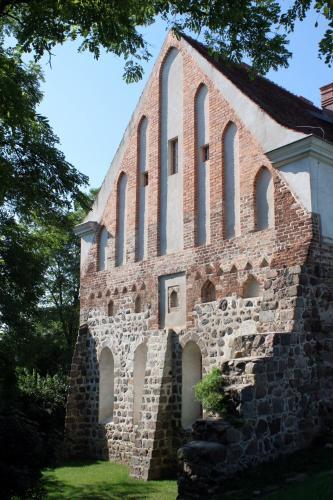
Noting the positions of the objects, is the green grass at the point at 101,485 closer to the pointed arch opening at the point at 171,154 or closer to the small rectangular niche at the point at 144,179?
the pointed arch opening at the point at 171,154

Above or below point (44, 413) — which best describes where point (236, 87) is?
above

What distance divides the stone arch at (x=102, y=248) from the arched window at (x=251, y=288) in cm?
612

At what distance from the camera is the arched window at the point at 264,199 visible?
12664mm

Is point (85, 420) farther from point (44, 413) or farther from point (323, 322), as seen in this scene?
point (323, 322)

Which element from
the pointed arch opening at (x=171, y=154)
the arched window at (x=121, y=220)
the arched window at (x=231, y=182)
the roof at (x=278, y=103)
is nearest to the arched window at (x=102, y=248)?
the arched window at (x=121, y=220)

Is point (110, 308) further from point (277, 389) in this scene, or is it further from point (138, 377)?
point (277, 389)

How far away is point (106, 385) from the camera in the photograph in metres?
17.0

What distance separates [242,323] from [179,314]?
2.39 m

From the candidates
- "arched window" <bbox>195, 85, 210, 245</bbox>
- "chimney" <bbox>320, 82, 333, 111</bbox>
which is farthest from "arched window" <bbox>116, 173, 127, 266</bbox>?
"chimney" <bbox>320, 82, 333, 111</bbox>

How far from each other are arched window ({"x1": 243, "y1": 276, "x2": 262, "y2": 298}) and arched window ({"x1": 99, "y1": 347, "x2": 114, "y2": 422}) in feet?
19.5

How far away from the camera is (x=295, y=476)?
9070 millimetres

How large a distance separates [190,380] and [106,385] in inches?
146

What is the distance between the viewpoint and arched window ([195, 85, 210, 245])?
47.3ft

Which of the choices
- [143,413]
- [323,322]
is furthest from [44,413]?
[323,322]
